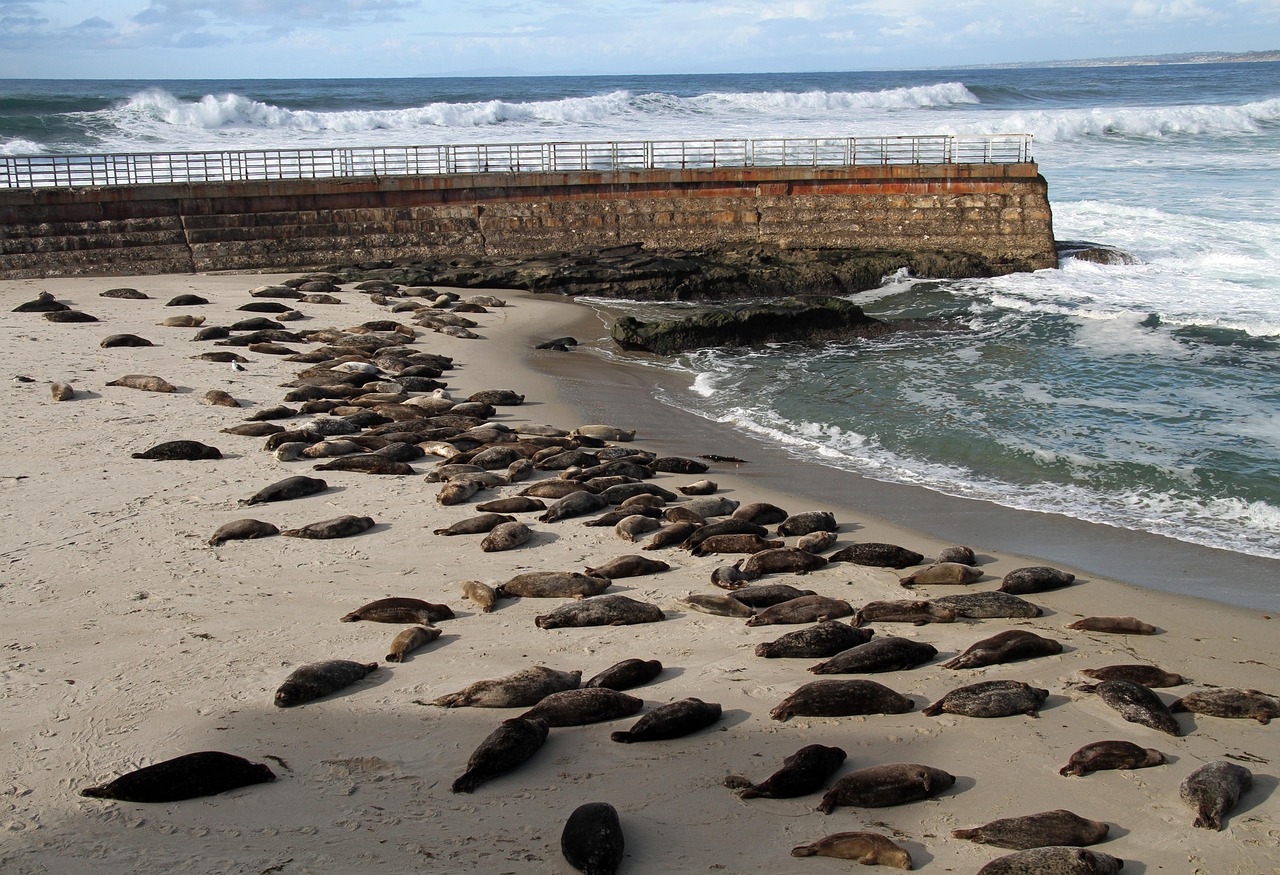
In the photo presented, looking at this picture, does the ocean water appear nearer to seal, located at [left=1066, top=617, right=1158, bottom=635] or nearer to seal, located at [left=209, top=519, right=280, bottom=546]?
seal, located at [left=1066, top=617, right=1158, bottom=635]

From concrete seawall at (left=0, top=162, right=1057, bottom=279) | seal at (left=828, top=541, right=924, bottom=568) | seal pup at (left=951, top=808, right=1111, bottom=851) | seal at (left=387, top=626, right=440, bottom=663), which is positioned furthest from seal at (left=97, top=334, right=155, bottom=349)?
seal pup at (left=951, top=808, right=1111, bottom=851)

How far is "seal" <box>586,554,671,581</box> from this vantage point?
945 cm

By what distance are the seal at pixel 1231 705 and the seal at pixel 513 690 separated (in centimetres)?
385

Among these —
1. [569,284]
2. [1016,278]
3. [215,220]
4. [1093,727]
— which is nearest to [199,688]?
[1093,727]

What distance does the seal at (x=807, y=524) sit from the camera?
10.8m

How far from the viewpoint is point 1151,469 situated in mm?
13406

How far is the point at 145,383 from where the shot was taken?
15906mm

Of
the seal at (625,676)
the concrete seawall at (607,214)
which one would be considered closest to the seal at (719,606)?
the seal at (625,676)

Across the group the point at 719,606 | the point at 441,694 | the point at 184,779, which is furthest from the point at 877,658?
the point at 184,779

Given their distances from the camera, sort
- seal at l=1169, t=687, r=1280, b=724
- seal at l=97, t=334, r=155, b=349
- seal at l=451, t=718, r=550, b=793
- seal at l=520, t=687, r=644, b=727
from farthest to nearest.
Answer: seal at l=97, t=334, r=155, b=349, seal at l=1169, t=687, r=1280, b=724, seal at l=520, t=687, r=644, b=727, seal at l=451, t=718, r=550, b=793

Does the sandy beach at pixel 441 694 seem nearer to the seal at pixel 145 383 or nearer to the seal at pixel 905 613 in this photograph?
the seal at pixel 905 613

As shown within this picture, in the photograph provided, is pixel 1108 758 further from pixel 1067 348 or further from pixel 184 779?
pixel 1067 348

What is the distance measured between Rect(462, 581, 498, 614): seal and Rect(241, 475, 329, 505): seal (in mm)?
3252

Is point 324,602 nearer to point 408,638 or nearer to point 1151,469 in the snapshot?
point 408,638
